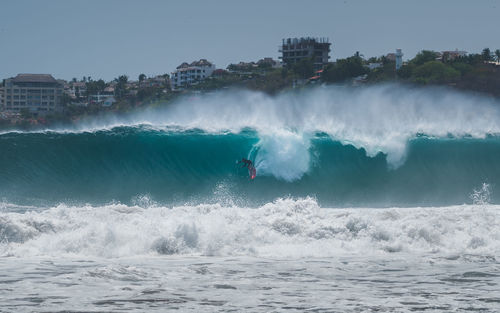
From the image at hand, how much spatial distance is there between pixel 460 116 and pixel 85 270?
20717 mm

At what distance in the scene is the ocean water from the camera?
984 centimetres

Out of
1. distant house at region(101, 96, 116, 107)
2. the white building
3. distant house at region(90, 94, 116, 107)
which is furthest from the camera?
distant house at region(90, 94, 116, 107)

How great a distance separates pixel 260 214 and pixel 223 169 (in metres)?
6.96

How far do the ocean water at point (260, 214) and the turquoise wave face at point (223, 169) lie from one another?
2.3 inches

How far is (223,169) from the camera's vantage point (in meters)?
22.0

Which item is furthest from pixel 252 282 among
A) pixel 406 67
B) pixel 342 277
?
pixel 406 67

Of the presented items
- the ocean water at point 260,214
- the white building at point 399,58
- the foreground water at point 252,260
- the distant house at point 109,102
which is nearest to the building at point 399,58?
the white building at point 399,58

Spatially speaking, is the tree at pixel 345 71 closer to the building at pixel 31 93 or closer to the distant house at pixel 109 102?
the distant house at pixel 109 102

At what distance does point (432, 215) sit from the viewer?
50.3 ft

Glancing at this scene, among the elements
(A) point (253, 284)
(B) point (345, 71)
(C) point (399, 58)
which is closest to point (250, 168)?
(A) point (253, 284)

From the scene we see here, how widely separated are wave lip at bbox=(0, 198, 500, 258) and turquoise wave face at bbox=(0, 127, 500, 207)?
17.1ft

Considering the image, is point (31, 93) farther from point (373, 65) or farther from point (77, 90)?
point (373, 65)

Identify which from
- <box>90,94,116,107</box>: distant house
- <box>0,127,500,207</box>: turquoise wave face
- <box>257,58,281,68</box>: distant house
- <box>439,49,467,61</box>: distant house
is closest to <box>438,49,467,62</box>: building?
<box>439,49,467,61</box>: distant house

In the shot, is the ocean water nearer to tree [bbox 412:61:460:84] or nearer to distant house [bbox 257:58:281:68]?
tree [bbox 412:61:460:84]
